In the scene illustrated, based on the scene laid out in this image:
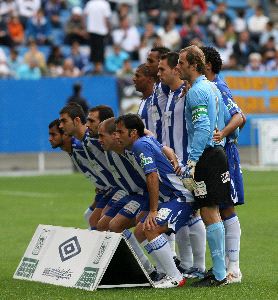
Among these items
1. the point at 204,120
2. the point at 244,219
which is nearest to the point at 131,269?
the point at 204,120

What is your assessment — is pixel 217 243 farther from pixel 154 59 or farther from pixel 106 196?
pixel 154 59

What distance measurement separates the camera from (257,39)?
3112 centimetres

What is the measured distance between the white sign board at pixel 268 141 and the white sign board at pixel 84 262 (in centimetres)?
1555

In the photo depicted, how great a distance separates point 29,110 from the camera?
81.8ft

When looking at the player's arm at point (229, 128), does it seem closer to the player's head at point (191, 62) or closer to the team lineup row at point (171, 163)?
the team lineup row at point (171, 163)

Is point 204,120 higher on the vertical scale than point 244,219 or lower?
higher

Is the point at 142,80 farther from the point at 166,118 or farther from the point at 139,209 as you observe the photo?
the point at 139,209

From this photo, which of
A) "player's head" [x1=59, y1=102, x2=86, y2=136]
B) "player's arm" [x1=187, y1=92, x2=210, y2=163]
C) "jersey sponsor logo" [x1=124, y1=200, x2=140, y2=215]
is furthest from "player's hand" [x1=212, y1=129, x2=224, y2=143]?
"player's head" [x1=59, y1=102, x2=86, y2=136]

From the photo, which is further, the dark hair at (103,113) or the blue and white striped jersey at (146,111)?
the blue and white striped jersey at (146,111)

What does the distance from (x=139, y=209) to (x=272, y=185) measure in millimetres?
11227

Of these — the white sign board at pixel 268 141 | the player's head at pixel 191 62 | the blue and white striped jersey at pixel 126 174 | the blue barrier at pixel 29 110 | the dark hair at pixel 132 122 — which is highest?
the player's head at pixel 191 62

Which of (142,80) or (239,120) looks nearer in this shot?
(239,120)

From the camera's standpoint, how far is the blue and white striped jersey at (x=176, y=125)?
1046 centimetres

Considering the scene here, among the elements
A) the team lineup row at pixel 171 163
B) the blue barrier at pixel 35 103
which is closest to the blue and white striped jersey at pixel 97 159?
the team lineup row at pixel 171 163
